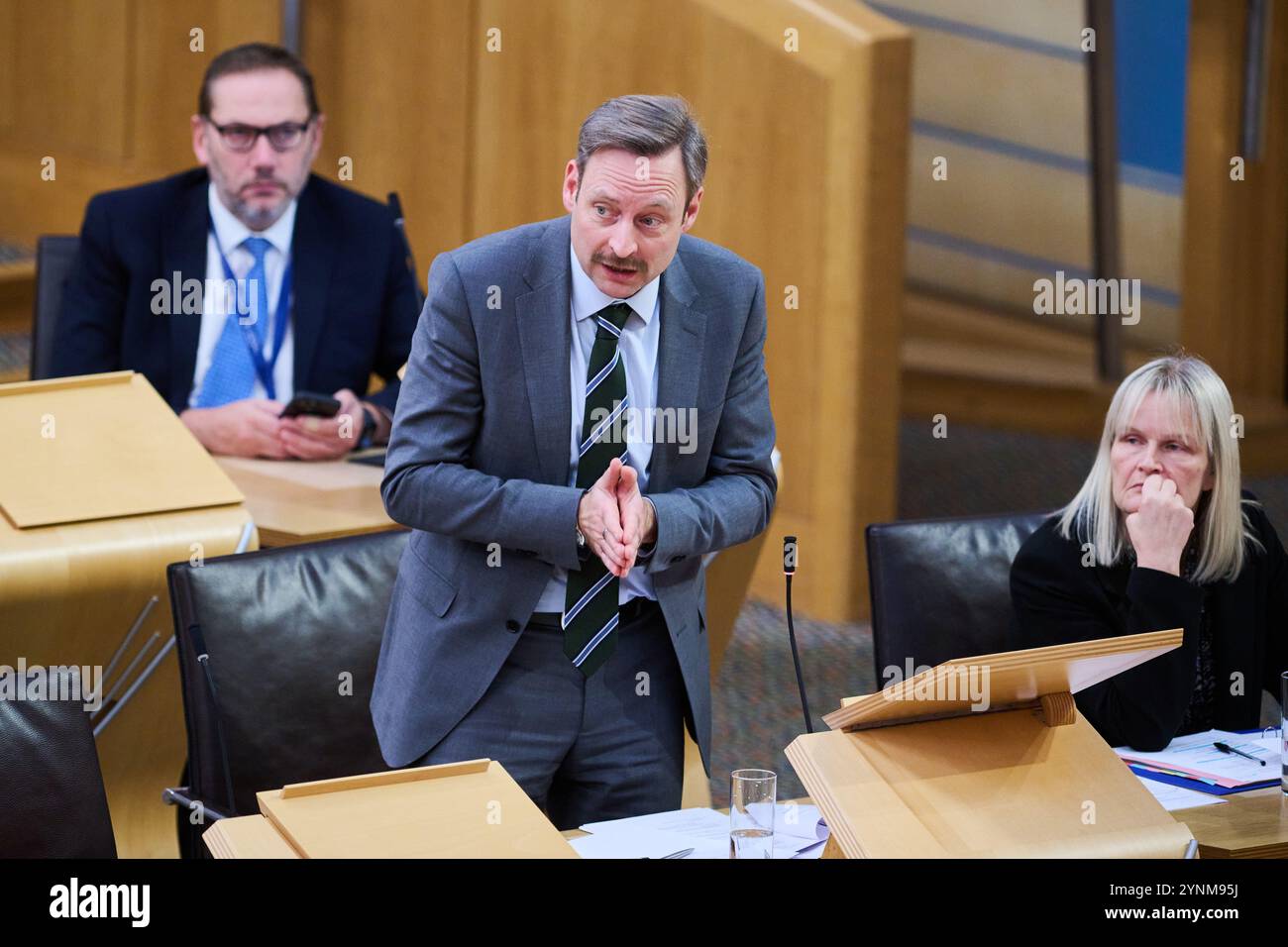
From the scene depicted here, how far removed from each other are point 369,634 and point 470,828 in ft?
3.46

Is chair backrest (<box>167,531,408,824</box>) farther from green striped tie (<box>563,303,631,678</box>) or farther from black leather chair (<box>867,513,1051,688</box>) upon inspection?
black leather chair (<box>867,513,1051,688</box>)

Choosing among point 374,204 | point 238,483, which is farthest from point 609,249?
point 374,204

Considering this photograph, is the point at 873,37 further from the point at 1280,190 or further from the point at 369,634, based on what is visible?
the point at 369,634

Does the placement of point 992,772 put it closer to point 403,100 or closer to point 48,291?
point 48,291

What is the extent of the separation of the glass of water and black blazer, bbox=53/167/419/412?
2.31 m

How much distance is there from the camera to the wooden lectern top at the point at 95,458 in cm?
319

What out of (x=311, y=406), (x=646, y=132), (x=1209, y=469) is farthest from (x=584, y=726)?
(x=311, y=406)

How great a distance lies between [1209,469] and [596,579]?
44.9 inches

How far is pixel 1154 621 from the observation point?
2869 mm

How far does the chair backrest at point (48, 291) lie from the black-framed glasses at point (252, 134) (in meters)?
0.50

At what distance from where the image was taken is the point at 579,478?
2588 mm

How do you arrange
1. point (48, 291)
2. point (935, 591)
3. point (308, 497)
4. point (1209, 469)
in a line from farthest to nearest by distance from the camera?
point (48, 291) < point (308, 497) < point (935, 591) < point (1209, 469)

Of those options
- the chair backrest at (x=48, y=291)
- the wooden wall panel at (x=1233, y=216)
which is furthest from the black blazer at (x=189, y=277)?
the wooden wall panel at (x=1233, y=216)
